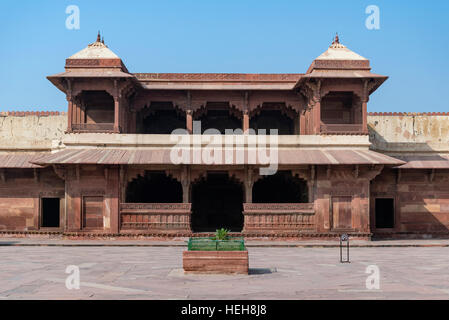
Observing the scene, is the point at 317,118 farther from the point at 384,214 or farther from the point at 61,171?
the point at 61,171

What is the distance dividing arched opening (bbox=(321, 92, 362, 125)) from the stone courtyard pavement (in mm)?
9811

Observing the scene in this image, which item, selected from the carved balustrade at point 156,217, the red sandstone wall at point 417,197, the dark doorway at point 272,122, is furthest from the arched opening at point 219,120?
the red sandstone wall at point 417,197

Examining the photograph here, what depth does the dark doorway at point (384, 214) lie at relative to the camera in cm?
2458

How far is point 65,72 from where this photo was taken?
22609mm

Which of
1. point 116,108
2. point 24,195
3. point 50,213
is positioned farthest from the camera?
point 50,213

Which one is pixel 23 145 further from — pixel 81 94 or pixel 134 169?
pixel 134 169

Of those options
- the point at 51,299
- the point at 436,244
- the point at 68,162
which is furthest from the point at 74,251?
the point at 436,244

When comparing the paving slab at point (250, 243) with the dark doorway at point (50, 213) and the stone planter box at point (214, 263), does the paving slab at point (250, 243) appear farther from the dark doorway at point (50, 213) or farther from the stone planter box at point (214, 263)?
the stone planter box at point (214, 263)

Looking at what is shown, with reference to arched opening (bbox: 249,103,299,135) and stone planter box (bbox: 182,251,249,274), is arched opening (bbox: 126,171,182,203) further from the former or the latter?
stone planter box (bbox: 182,251,249,274)

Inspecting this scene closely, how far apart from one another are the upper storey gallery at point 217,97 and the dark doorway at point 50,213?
4154 mm

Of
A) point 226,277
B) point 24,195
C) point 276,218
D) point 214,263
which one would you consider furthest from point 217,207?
point 226,277

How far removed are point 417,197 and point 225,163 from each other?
9994mm

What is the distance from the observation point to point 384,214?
25.0 metres
